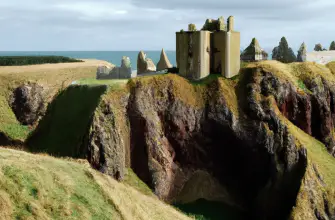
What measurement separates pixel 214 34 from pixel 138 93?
12.1m

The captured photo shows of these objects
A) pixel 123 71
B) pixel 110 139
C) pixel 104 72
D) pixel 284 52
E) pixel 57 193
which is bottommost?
pixel 110 139

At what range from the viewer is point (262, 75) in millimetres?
49250

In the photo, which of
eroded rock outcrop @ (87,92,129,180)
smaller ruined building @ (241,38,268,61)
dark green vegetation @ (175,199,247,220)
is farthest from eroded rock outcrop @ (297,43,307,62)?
eroded rock outcrop @ (87,92,129,180)

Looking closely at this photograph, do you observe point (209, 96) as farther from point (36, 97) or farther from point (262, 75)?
point (36, 97)

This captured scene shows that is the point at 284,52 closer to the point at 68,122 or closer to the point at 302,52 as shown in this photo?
the point at 302,52

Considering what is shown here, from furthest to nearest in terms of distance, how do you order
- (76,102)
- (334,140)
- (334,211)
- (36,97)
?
1. (36,97)
2. (334,140)
3. (76,102)
4. (334,211)

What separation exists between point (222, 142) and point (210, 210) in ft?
24.3

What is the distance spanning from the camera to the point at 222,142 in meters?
46.8

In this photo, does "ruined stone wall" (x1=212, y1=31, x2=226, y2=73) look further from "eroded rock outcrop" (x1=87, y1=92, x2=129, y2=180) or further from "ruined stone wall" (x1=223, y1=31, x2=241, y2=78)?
"eroded rock outcrop" (x1=87, y1=92, x2=129, y2=180)

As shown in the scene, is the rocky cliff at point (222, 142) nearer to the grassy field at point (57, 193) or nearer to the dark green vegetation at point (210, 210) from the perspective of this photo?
the dark green vegetation at point (210, 210)

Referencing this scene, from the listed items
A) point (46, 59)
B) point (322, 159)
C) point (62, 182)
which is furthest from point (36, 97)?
point (62, 182)

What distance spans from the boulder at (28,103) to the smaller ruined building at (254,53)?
30.3 metres

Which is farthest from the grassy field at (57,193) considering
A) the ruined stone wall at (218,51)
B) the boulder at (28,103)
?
the boulder at (28,103)

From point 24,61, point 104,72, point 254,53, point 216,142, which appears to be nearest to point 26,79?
point 24,61
